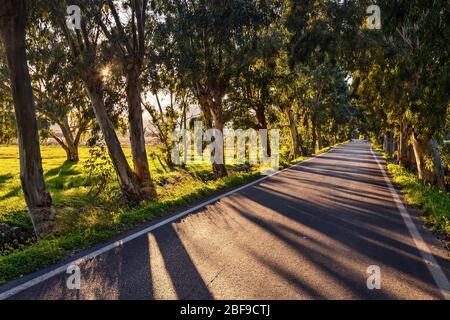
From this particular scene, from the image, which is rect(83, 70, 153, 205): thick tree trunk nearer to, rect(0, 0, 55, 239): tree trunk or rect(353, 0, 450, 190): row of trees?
rect(0, 0, 55, 239): tree trunk

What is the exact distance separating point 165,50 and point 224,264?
9.82m

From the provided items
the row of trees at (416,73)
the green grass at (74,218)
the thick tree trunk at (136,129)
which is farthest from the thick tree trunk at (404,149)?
the thick tree trunk at (136,129)

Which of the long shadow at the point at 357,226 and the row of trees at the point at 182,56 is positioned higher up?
the row of trees at the point at 182,56

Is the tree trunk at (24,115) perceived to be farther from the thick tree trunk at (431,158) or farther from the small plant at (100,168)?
the thick tree trunk at (431,158)

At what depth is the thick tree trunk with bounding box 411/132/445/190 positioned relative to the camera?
15.7 metres

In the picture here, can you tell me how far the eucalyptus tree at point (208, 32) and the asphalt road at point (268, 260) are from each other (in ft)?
25.0

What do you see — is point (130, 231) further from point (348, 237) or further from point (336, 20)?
point (336, 20)

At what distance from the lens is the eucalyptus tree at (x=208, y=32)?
13414mm

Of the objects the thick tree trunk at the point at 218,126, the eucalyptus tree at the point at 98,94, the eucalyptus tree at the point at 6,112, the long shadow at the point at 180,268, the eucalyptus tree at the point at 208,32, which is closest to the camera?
the long shadow at the point at 180,268

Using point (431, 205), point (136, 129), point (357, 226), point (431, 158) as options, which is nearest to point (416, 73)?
point (431, 158)

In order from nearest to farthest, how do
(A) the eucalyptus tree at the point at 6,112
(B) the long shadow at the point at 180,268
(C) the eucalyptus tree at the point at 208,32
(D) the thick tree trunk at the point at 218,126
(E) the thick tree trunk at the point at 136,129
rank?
(B) the long shadow at the point at 180,268
(E) the thick tree trunk at the point at 136,129
(C) the eucalyptus tree at the point at 208,32
(D) the thick tree trunk at the point at 218,126
(A) the eucalyptus tree at the point at 6,112

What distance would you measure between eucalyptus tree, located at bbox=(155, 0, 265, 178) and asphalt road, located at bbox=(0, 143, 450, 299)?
7611 millimetres

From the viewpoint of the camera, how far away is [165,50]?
516 inches
